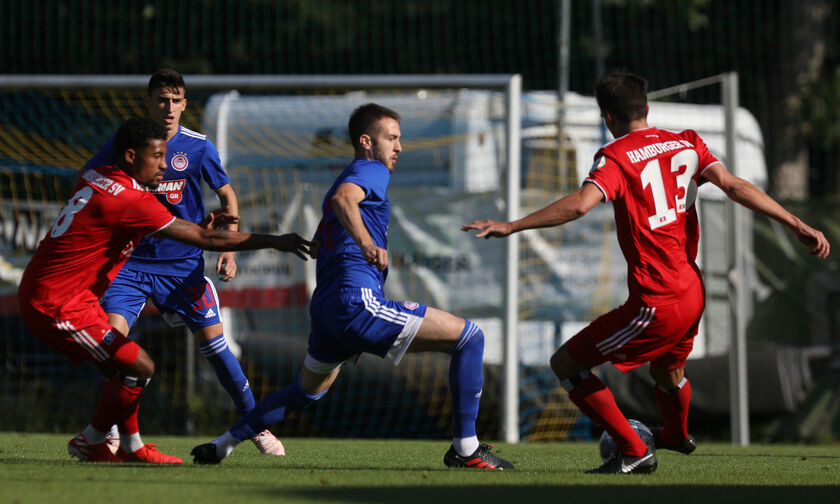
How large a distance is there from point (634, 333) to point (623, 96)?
1.16m

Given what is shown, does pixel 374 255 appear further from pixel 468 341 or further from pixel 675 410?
pixel 675 410

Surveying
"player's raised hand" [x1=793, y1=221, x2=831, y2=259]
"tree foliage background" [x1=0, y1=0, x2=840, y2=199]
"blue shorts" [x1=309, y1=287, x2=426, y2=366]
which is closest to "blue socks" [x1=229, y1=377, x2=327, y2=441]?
"blue shorts" [x1=309, y1=287, x2=426, y2=366]

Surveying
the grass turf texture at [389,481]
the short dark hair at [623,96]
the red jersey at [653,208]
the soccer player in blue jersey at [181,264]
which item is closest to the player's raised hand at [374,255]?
the grass turf texture at [389,481]

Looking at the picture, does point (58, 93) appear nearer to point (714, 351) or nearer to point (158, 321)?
point (158, 321)

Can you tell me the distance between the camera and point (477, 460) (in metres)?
5.31

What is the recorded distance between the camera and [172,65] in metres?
16.4

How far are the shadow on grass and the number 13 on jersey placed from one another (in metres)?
1.33

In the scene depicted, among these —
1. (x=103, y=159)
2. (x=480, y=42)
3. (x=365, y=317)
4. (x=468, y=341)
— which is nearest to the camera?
Answer: (x=365, y=317)

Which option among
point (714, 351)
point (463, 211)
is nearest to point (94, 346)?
point (463, 211)

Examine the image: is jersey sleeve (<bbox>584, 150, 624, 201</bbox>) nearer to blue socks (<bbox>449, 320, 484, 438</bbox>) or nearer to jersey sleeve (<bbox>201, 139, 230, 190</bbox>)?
blue socks (<bbox>449, 320, 484, 438</bbox>)

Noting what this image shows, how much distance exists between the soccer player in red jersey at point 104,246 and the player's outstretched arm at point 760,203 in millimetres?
2022

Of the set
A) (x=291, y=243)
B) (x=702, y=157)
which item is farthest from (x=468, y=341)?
(x=702, y=157)

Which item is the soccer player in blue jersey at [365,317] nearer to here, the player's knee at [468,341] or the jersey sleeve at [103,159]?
the player's knee at [468,341]

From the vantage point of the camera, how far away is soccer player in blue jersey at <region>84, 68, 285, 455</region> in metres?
6.22
